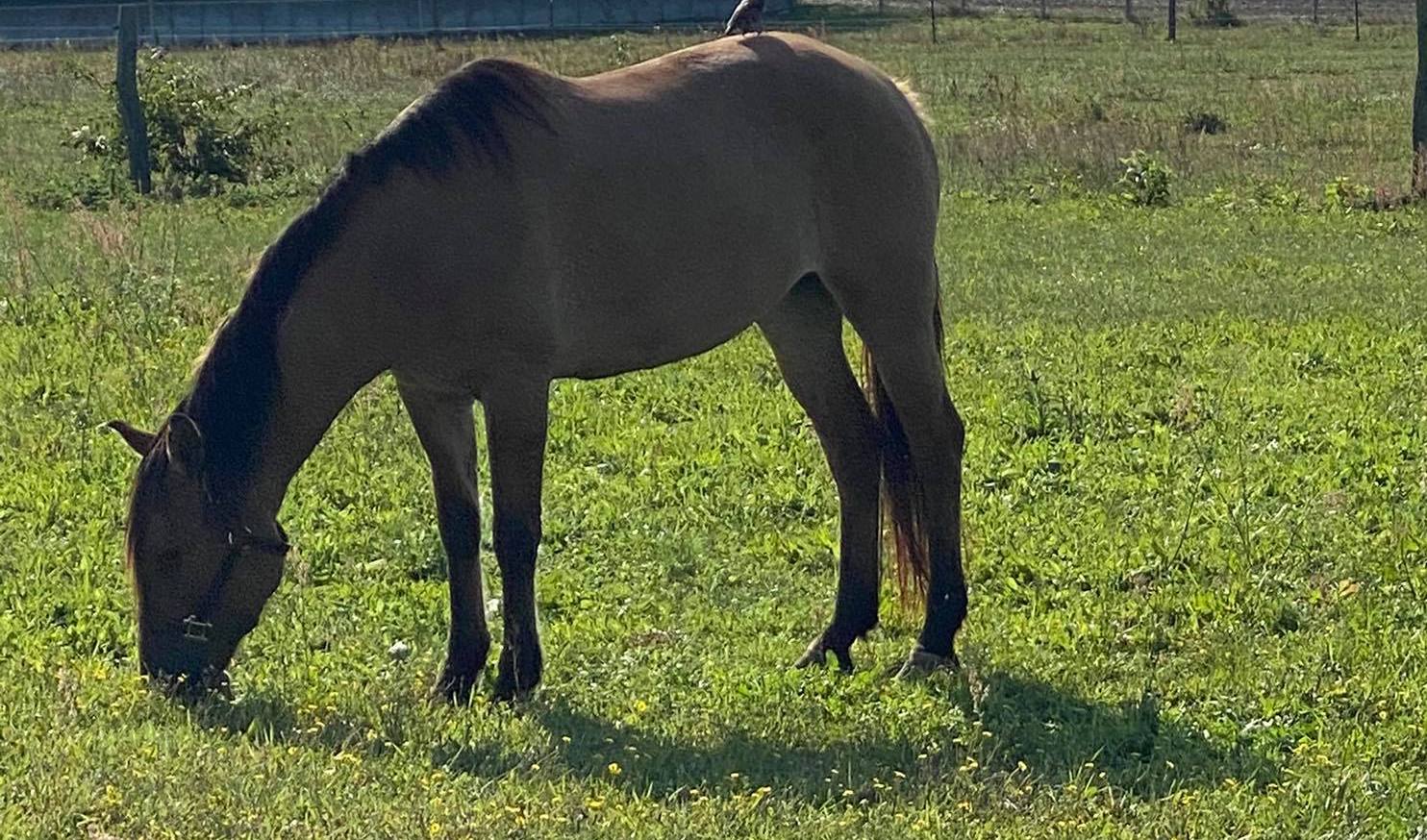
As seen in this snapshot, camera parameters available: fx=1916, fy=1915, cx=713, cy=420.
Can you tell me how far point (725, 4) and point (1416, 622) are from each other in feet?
144

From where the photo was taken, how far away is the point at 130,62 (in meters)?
17.7

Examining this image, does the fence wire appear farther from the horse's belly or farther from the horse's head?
the horse's head

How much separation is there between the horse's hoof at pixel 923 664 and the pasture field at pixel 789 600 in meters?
0.08

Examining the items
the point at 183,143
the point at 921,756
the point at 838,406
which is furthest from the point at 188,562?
the point at 183,143

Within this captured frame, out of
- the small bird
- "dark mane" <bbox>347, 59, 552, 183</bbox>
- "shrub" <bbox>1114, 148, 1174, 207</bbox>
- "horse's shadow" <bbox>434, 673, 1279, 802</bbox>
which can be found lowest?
"shrub" <bbox>1114, 148, 1174, 207</bbox>

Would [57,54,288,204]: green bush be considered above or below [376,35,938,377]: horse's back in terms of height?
below

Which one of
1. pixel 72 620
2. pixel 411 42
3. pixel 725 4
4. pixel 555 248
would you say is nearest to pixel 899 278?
pixel 555 248

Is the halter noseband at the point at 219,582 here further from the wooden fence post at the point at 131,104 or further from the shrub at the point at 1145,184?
the shrub at the point at 1145,184

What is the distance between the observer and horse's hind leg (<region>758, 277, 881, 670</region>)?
252 inches

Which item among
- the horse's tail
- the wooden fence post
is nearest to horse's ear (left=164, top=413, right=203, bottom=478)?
the horse's tail

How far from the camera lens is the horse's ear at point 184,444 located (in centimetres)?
522

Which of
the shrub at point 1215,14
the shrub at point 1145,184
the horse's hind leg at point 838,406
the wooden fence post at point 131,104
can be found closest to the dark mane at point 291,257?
the horse's hind leg at point 838,406

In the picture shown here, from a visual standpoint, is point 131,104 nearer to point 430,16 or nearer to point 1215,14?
point 430,16

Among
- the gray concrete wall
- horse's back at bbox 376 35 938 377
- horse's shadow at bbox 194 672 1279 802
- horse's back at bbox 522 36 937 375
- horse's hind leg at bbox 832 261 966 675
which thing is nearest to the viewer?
horse's shadow at bbox 194 672 1279 802
